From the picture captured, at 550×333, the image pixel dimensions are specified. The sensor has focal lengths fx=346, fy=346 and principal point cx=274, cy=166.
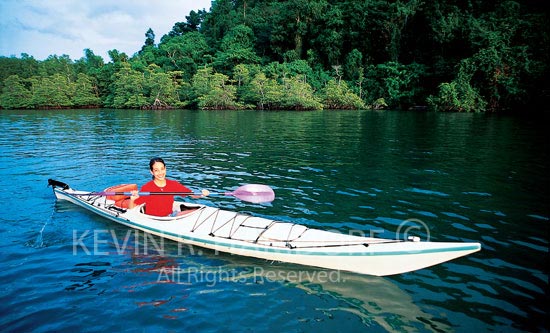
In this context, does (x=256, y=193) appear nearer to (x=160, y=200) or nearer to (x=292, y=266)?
(x=160, y=200)

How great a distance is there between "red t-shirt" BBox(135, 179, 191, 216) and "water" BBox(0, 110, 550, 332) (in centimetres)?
59

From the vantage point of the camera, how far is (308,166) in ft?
39.3

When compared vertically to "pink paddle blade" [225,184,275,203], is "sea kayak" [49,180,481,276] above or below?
below

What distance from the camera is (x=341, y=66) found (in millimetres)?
52906

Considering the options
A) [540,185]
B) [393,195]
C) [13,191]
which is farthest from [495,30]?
[13,191]

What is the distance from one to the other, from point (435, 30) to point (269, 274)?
152 ft

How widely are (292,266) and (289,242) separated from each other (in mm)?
403

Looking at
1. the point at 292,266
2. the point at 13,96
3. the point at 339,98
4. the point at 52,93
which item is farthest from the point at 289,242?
the point at 13,96

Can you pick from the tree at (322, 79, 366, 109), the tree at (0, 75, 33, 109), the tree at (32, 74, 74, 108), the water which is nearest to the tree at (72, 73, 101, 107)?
the tree at (32, 74, 74, 108)

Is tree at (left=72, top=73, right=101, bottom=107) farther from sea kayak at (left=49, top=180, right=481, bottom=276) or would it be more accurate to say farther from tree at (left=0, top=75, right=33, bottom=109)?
sea kayak at (left=49, top=180, right=481, bottom=276)

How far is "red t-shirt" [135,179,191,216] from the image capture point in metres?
6.43

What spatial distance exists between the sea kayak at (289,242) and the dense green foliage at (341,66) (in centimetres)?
3694

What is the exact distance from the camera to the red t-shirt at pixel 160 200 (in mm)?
6427

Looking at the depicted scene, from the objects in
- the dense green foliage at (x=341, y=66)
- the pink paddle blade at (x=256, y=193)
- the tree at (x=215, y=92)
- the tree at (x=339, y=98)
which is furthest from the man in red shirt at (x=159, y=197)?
the tree at (x=339, y=98)
